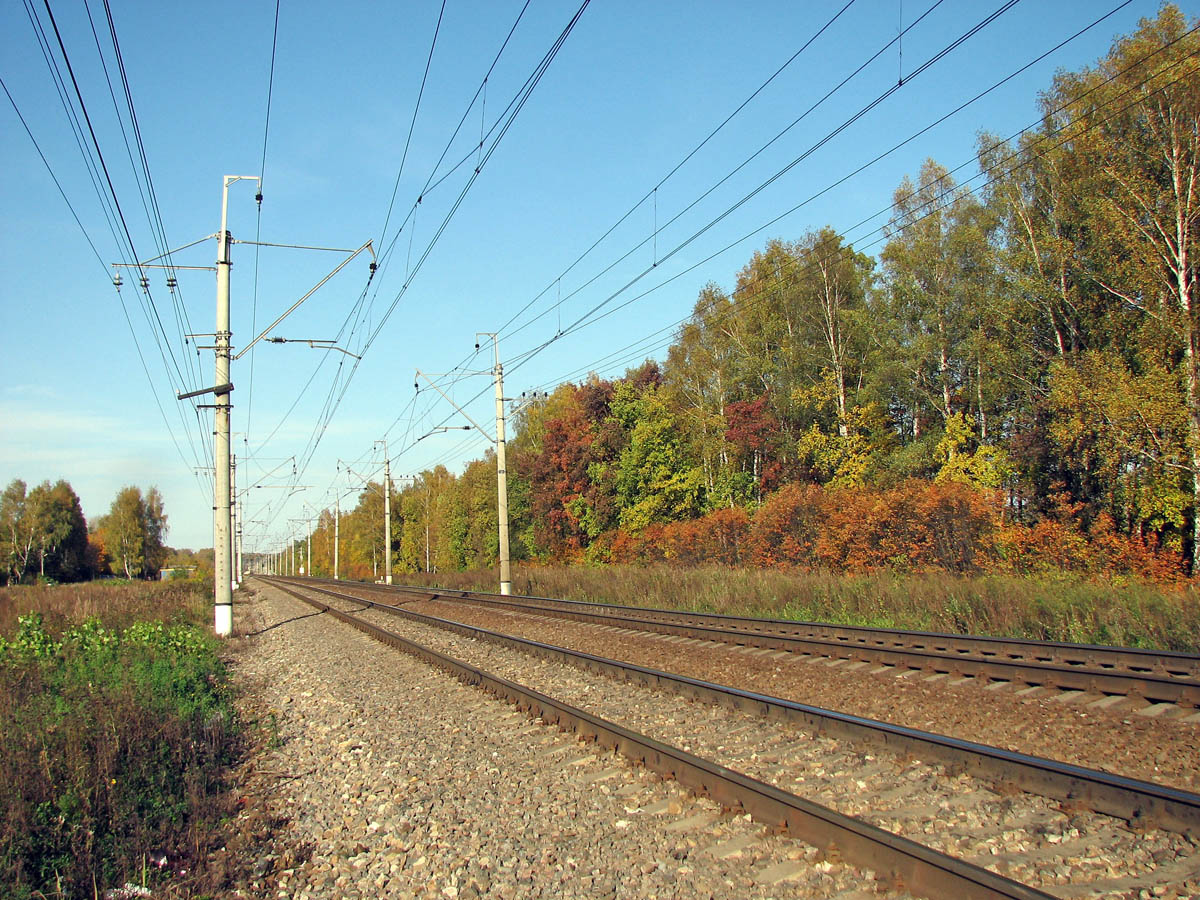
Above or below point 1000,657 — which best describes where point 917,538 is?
above

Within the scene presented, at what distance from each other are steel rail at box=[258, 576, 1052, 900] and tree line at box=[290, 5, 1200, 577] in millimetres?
16404

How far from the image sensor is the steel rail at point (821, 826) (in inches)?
156

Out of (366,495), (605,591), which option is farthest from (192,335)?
(366,495)

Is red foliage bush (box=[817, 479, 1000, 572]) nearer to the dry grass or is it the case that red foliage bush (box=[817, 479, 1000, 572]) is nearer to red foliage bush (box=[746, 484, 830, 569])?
red foliage bush (box=[746, 484, 830, 569])

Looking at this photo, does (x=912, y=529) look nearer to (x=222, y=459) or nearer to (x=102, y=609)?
(x=222, y=459)

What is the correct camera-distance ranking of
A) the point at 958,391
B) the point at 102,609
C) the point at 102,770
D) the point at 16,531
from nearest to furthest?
1. the point at 102,770
2. the point at 102,609
3. the point at 958,391
4. the point at 16,531

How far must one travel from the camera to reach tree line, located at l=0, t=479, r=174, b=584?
262 ft

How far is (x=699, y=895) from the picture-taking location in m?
4.35

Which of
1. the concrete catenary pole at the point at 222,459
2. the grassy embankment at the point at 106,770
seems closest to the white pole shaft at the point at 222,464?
the concrete catenary pole at the point at 222,459

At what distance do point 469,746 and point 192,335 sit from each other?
16.9 m

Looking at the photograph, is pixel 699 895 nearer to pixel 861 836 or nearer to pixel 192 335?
pixel 861 836

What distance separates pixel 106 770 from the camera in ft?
20.7

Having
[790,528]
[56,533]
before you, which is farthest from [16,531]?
[790,528]

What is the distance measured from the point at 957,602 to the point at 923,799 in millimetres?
10152
